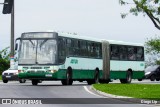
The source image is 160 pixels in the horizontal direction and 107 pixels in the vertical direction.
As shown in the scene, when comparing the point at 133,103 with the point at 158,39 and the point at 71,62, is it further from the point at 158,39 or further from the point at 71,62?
the point at 158,39

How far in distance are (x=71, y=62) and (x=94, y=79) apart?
390 cm

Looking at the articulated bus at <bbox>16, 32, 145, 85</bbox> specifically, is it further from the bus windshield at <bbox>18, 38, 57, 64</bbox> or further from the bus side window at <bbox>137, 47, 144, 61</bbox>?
the bus side window at <bbox>137, 47, 144, 61</bbox>

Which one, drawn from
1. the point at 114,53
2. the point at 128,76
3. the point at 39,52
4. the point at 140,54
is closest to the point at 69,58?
the point at 39,52

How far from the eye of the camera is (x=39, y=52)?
117 feet

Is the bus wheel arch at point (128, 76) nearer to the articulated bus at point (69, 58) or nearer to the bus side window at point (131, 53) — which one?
the articulated bus at point (69, 58)

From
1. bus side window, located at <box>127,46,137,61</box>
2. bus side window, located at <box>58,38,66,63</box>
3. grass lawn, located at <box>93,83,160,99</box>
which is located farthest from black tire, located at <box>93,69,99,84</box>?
grass lawn, located at <box>93,83,160,99</box>

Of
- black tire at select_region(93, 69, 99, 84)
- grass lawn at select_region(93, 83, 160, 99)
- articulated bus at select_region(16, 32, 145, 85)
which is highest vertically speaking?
articulated bus at select_region(16, 32, 145, 85)

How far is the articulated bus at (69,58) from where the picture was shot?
35.6 meters

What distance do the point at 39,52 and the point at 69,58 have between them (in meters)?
2.02

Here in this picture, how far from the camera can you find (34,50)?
35.7m

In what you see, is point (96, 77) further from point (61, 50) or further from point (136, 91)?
point (136, 91)

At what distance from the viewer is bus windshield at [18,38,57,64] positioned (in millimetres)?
35531

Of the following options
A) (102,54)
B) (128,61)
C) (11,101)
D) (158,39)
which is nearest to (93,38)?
(102,54)

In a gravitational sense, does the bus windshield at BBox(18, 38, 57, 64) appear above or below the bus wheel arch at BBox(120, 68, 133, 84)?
above
